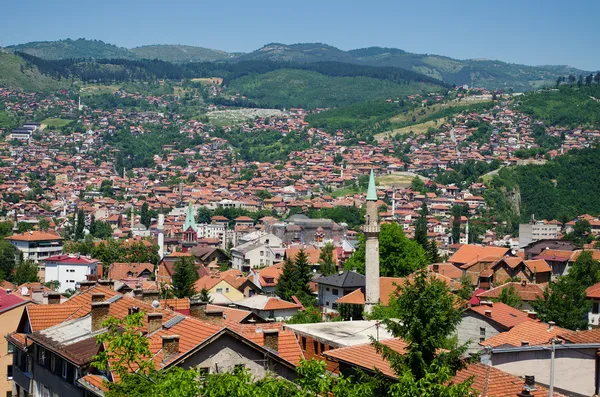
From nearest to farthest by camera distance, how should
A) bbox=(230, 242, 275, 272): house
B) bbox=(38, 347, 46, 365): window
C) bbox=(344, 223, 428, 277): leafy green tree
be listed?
bbox=(38, 347, 46, 365): window < bbox=(344, 223, 428, 277): leafy green tree < bbox=(230, 242, 275, 272): house

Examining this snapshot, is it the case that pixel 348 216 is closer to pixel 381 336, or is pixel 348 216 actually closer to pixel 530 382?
pixel 381 336

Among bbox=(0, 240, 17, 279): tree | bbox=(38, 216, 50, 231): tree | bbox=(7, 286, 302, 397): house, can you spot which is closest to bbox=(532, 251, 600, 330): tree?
bbox=(7, 286, 302, 397): house

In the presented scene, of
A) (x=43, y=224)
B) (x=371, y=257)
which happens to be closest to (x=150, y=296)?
(x=371, y=257)

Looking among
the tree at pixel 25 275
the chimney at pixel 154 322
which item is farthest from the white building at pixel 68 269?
the chimney at pixel 154 322

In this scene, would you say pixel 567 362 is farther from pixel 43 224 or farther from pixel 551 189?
pixel 551 189

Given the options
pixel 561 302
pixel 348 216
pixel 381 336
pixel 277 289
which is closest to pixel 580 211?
pixel 348 216

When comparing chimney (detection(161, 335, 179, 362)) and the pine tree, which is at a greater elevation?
chimney (detection(161, 335, 179, 362))

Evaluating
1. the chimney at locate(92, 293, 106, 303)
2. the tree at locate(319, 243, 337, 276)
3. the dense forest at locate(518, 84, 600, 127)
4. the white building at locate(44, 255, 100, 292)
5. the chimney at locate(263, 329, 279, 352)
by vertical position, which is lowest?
the white building at locate(44, 255, 100, 292)

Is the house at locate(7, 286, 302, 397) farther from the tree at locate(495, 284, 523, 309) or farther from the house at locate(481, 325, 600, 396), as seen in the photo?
the tree at locate(495, 284, 523, 309)
